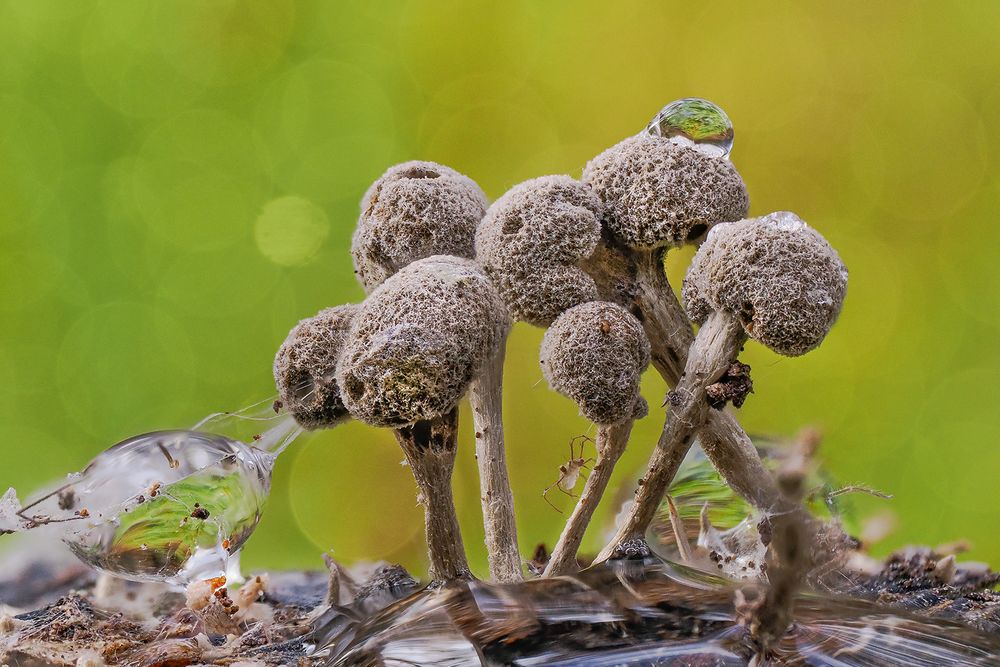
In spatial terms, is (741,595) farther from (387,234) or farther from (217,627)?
(217,627)

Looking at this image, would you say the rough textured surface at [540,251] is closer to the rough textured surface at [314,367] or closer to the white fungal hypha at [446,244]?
the white fungal hypha at [446,244]

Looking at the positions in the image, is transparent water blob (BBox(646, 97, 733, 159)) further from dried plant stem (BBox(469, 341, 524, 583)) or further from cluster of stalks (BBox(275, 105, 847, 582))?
dried plant stem (BBox(469, 341, 524, 583))

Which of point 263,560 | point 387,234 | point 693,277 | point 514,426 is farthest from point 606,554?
point 263,560

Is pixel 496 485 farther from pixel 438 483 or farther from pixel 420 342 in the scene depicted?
pixel 420 342

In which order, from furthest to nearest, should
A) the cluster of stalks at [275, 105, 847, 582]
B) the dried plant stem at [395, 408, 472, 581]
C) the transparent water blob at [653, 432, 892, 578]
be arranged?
the transparent water blob at [653, 432, 892, 578], the dried plant stem at [395, 408, 472, 581], the cluster of stalks at [275, 105, 847, 582]

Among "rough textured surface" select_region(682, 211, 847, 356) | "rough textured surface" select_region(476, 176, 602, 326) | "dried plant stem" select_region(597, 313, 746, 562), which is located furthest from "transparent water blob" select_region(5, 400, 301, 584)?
"rough textured surface" select_region(682, 211, 847, 356)
